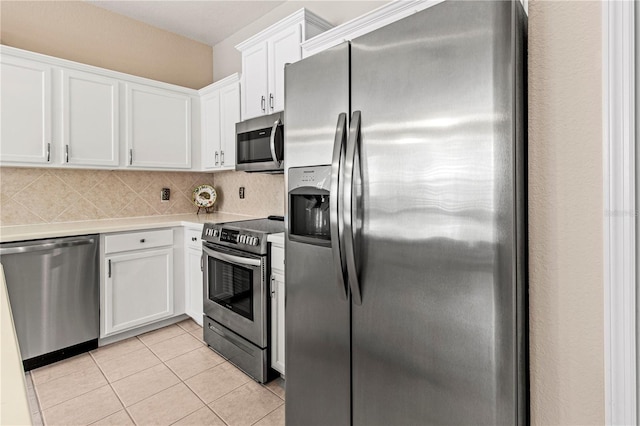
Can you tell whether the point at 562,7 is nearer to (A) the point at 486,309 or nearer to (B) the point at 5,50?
(A) the point at 486,309

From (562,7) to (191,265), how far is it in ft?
9.59

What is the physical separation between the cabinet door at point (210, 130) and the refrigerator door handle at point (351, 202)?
233cm

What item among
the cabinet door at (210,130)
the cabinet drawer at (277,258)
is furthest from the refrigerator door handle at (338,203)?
the cabinet door at (210,130)

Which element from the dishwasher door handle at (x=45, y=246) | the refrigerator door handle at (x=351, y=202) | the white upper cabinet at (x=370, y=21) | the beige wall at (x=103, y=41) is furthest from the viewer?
the beige wall at (x=103, y=41)

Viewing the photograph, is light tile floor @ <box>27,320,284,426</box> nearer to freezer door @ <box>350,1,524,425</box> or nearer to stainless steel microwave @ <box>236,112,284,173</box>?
freezer door @ <box>350,1,524,425</box>

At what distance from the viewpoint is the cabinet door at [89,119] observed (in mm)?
2672

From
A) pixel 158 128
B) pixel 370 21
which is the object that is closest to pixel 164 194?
pixel 158 128

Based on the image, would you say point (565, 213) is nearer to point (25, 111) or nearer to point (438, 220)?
point (438, 220)

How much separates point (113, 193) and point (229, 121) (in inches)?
51.0

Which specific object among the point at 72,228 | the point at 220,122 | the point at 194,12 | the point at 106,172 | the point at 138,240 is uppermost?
the point at 194,12

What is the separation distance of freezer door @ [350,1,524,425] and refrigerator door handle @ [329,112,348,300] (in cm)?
7

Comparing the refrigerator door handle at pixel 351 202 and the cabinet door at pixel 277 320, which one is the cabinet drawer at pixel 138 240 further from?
the refrigerator door handle at pixel 351 202

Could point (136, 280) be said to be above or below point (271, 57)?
below

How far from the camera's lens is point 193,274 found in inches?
118
